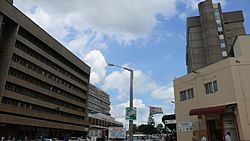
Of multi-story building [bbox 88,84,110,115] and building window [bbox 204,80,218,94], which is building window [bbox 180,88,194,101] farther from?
multi-story building [bbox 88,84,110,115]

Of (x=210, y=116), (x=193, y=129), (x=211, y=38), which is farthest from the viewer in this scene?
(x=211, y=38)

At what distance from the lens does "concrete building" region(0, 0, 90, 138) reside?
4916cm

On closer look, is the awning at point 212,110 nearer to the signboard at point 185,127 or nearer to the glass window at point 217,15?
the signboard at point 185,127

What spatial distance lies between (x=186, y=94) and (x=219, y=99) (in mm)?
5931

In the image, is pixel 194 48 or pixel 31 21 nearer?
pixel 31 21

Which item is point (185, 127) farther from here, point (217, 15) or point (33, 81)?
point (217, 15)

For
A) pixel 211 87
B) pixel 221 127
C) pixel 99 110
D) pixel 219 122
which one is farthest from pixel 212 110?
pixel 99 110

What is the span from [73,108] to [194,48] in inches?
1597

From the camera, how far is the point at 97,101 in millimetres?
135875

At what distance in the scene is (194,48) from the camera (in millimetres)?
76250

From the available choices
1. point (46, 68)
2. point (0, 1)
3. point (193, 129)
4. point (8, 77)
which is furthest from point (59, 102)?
point (193, 129)

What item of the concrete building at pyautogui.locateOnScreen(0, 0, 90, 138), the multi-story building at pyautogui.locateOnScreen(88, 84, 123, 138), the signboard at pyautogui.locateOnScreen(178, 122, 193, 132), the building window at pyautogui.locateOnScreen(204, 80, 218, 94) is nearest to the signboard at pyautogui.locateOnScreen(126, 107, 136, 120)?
the building window at pyautogui.locateOnScreen(204, 80, 218, 94)

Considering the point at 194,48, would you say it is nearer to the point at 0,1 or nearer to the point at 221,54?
the point at 221,54

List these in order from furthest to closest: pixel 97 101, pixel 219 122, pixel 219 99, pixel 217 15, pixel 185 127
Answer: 1. pixel 97 101
2. pixel 217 15
3. pixel 185 127
4. pixel 219 122
5. pixel 219 99
